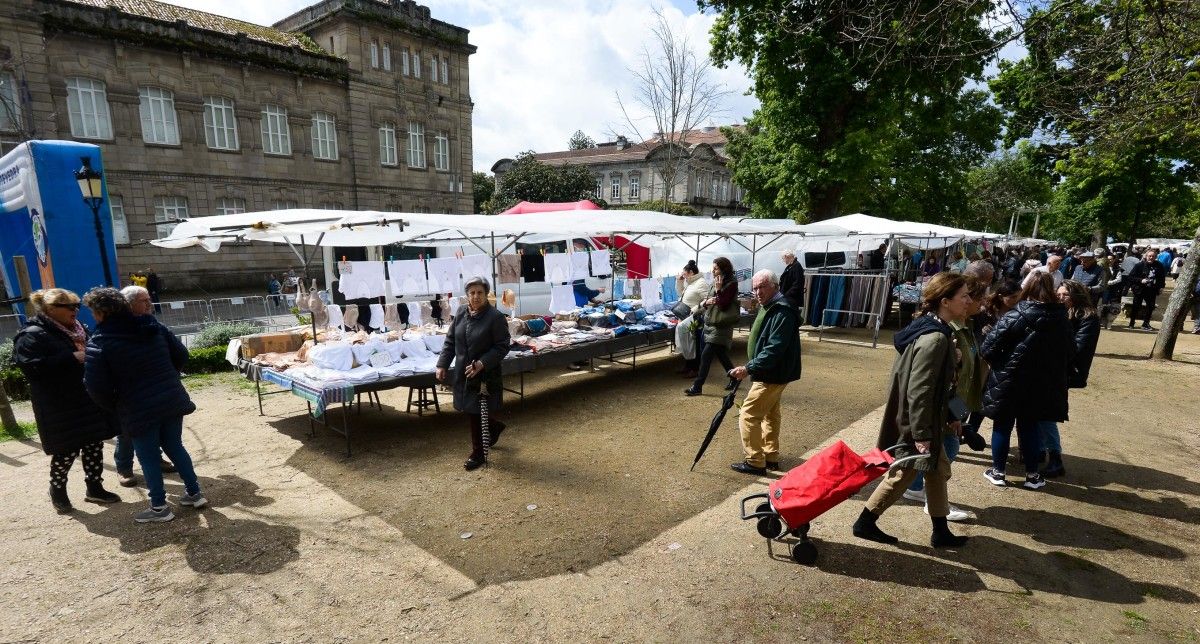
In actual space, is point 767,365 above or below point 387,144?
below

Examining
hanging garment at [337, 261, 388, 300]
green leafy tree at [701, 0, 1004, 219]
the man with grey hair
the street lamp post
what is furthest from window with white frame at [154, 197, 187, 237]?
the man with grey hair

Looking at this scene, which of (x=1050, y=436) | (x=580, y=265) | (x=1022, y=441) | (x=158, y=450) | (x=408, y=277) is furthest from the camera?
(x=580, y=265)

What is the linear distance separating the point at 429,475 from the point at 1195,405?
Result: 895cm

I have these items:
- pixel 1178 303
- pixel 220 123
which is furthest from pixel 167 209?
pixel 1178 303

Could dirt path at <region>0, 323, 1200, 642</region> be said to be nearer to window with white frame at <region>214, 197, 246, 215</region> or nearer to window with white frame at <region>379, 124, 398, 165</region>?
window with white frame at <region>214, 197, 246, 215</region>

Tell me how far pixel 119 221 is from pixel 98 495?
2080 centimetres

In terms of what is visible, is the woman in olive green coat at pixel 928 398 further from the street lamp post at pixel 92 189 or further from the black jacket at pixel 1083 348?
the street lamp post at pixel 92 189

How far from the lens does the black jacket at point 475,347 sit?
4.57m

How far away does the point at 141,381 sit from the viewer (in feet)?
12.2

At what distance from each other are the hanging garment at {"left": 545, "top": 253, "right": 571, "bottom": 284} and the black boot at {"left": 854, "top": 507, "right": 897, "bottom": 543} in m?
5.87

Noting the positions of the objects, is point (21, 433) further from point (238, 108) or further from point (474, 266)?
point (238, 108)

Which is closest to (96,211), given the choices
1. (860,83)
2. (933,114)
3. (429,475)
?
(429,475)

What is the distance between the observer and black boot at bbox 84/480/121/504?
4.29m

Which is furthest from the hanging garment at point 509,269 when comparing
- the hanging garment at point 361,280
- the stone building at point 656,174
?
the stone building at point 656,174
